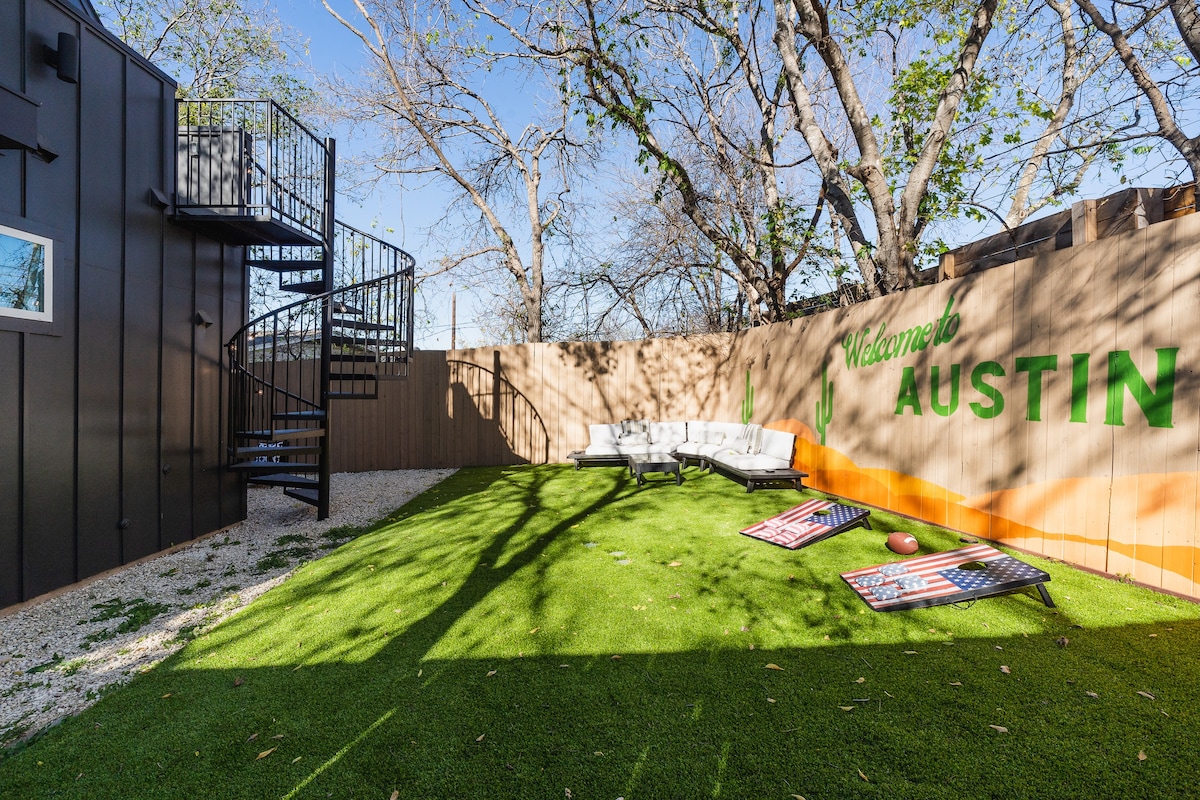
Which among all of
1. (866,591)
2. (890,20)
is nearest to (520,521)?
(866,591)

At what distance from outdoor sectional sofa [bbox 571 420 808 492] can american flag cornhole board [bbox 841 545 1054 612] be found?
2532mm

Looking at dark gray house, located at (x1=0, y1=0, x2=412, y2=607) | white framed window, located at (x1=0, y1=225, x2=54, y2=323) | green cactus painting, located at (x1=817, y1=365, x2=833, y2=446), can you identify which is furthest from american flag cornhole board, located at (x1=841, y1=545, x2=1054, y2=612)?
white framed window, located at (x1=0, y1=225, x2=54, y2=323)

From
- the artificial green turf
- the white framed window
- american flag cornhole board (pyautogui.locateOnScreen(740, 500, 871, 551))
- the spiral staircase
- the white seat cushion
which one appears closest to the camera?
the artificial green turf

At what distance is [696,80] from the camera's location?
26.7 feet

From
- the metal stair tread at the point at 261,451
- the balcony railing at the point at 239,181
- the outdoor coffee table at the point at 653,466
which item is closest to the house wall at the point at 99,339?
the balcony railing at the point at 239,181

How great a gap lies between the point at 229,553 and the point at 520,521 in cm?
250

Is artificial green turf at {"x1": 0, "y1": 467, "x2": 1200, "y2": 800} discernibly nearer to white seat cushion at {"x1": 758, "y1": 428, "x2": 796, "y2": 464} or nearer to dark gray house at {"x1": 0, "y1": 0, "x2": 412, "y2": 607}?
dark gray house at {"x1": 0, "y1": 0, "x2": 412, "y2": 607}

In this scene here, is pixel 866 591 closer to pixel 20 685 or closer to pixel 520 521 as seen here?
pixel 520 521

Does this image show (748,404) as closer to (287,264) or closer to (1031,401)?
(1031,401)

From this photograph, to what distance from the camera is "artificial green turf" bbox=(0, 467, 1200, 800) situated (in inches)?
62.7

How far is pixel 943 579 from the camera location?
2906 mm

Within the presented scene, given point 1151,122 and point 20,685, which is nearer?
point 20,685

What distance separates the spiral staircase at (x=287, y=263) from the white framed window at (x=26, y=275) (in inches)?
47.9

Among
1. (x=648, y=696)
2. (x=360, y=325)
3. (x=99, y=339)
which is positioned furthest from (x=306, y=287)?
(x=648, y=696)
